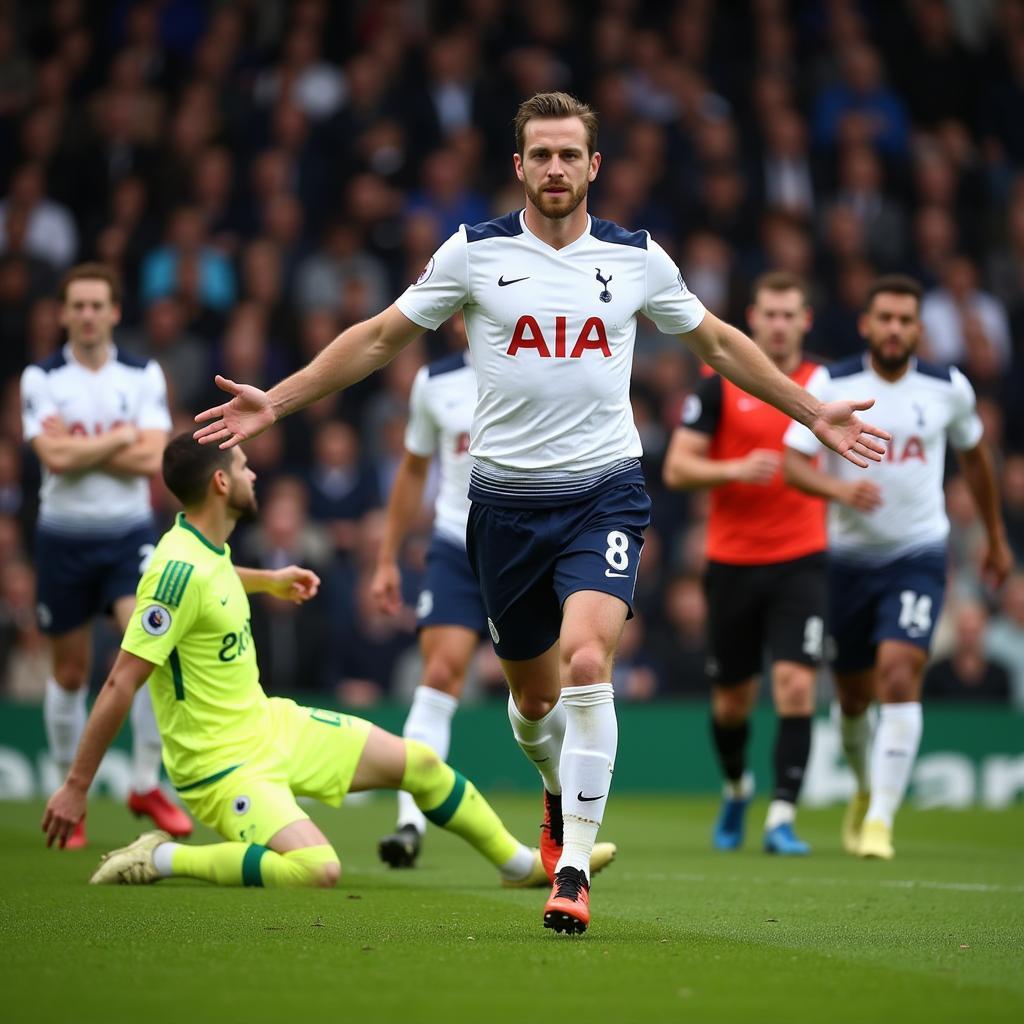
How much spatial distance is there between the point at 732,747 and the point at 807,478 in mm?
1805

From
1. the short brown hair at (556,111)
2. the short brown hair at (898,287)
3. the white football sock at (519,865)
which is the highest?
the short brown hair at (898,287)

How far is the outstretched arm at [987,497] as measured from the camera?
10.5 meters

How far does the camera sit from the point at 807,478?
9.99m

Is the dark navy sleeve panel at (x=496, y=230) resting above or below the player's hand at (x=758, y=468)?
above

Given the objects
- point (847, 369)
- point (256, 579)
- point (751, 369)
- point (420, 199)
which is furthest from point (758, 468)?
point (420, 199)

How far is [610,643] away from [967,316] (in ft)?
39.9

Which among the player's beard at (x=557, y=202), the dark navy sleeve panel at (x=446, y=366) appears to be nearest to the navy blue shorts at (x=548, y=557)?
the player's beard at (x=557, y=202)

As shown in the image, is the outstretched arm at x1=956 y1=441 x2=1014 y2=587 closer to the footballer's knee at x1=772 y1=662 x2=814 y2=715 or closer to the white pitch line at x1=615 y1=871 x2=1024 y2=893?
the footballer's knee at x1=772 y1=662 x2=814 y2=715

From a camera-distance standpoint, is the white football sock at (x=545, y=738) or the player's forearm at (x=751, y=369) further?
the white football sock at (x=545, y=738)

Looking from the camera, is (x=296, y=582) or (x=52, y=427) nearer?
(x=296, y=582)

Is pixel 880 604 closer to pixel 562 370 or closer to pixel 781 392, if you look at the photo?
pixel 781 392

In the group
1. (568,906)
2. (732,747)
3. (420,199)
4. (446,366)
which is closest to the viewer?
(568,906)

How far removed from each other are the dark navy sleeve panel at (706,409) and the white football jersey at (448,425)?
4.92 ft

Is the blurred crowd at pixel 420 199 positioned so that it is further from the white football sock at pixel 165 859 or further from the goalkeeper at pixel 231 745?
the white football sock at pixel 165 859
